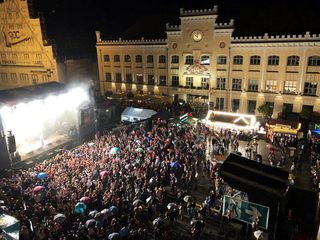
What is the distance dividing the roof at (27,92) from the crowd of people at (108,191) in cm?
803

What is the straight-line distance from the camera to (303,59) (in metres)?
35.1

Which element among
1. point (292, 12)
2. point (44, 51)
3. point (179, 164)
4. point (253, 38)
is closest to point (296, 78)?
point (253, 38)

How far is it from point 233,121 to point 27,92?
77.8ft

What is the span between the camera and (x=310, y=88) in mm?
35500

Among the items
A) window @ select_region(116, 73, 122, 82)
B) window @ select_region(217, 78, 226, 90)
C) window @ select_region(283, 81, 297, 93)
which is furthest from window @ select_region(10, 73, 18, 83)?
window @ select_region(283, 81, 297, 93)

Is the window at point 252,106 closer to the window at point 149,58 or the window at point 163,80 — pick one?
the window at point 163,80

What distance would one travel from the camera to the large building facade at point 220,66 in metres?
35.7

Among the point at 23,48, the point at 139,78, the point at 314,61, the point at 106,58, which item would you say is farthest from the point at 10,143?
the point at 314,61

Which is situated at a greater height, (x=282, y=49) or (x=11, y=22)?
(x=11, y=22)

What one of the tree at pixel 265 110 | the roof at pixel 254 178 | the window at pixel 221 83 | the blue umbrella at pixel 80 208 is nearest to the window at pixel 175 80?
the window at pixel 221 83

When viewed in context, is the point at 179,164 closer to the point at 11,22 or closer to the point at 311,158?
the point at 311,158

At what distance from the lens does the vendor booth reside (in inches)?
1216

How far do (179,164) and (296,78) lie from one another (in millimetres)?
22269

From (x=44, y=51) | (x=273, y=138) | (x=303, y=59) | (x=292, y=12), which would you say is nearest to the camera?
(x=273, y=138)
